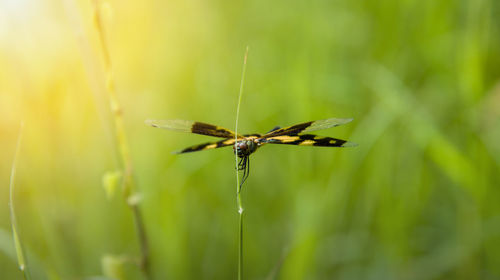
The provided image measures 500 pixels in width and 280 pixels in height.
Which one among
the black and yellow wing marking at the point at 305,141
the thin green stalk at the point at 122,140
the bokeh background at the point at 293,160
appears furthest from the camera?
the bokeh background at the point at 293,160

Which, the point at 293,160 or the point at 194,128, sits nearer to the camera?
the point at 194,128

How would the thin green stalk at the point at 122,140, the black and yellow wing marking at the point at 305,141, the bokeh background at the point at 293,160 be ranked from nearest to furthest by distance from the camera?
the black and yellow wing marking at the point at 305,141, the thin green stalk at the point at 122,140, the bokeh background at the point at 293,160

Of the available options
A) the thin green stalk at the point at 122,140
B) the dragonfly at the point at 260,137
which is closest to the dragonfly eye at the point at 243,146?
the dragonfly at the point at 260,137

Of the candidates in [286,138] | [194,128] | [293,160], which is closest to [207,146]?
[194,128]

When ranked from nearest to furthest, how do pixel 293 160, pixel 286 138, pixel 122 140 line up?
1. pixel 286 138
2. pixel 122 140
3. pixel 293 160

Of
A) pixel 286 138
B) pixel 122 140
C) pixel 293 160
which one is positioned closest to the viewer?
pixel 286 138

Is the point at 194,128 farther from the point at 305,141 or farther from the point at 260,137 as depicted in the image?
the point at 305,141

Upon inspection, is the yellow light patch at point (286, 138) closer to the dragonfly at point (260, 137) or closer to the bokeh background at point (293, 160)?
the dragonfly at point (260, 137)

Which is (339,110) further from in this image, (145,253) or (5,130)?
(5,130)
